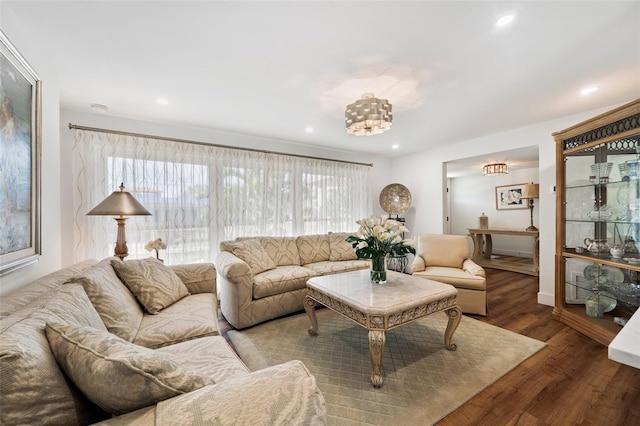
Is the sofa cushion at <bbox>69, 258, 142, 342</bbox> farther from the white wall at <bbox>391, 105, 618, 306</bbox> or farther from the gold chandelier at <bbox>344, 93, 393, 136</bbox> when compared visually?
the white wall at <bbox>391, 105, 618, 306</bbox>

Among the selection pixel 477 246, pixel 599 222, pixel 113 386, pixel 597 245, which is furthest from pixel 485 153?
pixel 113 386

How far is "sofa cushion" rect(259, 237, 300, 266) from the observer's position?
343 centimetres

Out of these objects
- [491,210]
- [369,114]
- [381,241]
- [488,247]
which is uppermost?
[369,114]

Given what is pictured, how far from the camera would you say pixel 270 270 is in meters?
3.12

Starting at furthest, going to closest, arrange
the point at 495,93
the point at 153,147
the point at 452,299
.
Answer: the point at 153,147 → the point at 495,93 → the point at 452,299

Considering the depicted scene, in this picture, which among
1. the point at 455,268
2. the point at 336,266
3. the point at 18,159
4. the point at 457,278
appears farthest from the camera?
the point at 336,266

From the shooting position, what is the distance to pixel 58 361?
735 mm

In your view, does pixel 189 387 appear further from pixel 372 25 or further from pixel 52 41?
pixel 52 41

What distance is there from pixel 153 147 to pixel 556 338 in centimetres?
480

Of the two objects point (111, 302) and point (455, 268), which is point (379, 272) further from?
point (111, 302)

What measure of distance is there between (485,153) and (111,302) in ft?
15.5

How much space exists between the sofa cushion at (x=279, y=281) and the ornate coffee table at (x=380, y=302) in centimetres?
51

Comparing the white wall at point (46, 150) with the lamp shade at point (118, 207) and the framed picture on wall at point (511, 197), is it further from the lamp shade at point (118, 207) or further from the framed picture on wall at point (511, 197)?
the framed picture on wall at point (511, 197)

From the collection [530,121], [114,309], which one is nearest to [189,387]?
[114,309]
